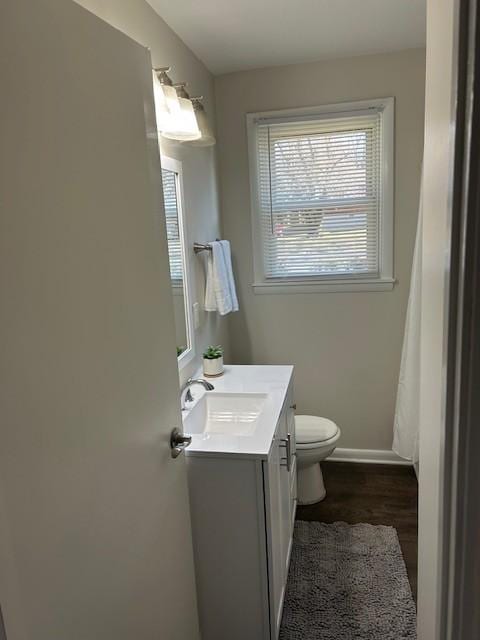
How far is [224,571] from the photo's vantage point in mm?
1586

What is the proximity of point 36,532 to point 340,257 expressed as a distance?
2371mm

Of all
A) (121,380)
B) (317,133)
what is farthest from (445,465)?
(317,133)

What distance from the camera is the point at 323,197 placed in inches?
108

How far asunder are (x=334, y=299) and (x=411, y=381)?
0.68m

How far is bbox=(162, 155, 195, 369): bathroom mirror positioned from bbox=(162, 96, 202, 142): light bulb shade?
153 mm

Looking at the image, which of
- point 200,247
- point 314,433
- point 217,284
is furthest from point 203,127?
point 314,433

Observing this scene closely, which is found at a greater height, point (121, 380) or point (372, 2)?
point (372, 2)

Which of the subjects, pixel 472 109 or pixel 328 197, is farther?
pixel 328 197

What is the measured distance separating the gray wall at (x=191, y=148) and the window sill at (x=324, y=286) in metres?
0.34

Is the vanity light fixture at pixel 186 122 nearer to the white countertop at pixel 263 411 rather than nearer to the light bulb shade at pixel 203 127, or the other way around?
the light bulb shade at pixel 203 127

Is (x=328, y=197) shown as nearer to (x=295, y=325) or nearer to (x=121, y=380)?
(x=295, y=325)

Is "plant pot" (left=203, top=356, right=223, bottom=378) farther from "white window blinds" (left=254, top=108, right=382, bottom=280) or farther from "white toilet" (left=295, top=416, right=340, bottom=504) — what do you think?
"white window blinds" (left=254, top=108, right=382, bottom=280)

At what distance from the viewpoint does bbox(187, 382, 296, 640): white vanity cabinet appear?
1.52m

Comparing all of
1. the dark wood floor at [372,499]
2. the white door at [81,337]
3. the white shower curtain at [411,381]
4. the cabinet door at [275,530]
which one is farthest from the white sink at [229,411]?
the white shower curtain at [411,381]
